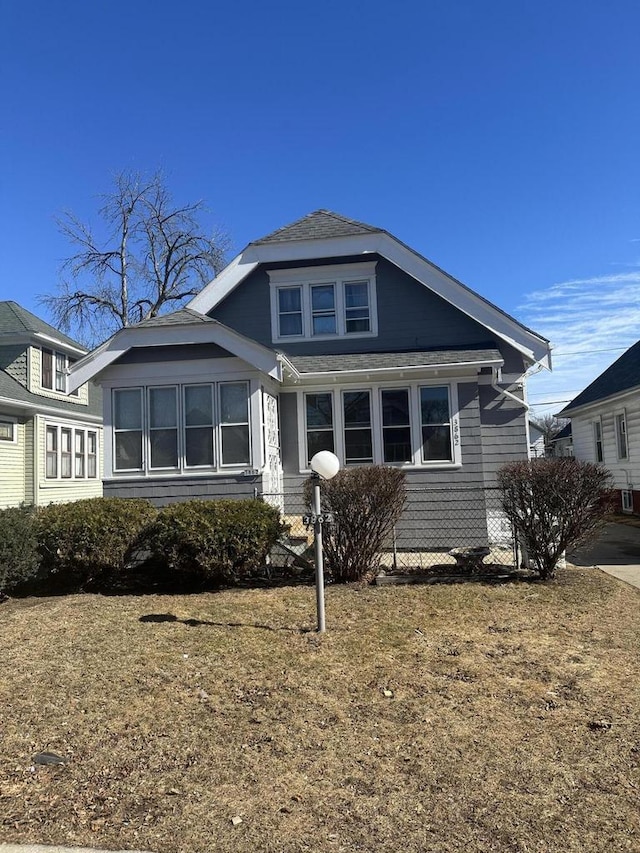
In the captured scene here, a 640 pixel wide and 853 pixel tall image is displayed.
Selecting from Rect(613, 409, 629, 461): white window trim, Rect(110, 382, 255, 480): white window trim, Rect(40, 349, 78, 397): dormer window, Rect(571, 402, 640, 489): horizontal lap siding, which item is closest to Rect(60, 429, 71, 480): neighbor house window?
Rect(40, 349, 78, 397): dormer window

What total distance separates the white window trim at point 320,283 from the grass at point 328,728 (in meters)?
6.64

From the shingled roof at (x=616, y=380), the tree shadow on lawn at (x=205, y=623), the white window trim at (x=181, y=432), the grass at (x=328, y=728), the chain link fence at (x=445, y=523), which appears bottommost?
the grass at (x=328, y=728)

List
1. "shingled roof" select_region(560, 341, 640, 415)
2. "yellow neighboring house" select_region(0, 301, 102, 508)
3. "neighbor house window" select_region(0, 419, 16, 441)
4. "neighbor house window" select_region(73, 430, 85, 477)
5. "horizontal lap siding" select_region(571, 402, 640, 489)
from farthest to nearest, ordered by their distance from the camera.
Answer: "neighbor house window" select_region(73, 430, 85, 477) < "shingled roof" select_region(560, 341, 640, 415) < "yellow neighboring house" select_region(0, 301, 102, 508) < "horizontal lap siding" select_region(571, 402, 640, 489) < "neighbor house window" select_region(0, 419, 16, 441)

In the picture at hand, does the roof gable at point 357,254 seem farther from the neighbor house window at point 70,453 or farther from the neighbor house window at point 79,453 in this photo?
the neighbor house window at point 79,453

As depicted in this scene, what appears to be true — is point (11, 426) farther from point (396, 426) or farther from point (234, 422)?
point (396, 426)

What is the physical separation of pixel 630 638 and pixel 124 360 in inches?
330

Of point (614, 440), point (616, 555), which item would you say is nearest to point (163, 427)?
point (616, 555)

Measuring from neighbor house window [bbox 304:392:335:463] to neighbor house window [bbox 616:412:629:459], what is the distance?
10.6m

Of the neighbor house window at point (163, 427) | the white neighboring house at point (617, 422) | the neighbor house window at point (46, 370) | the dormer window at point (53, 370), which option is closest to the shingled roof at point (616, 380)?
the white neighboring house at point (617, 422)

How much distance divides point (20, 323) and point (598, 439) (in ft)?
62.7

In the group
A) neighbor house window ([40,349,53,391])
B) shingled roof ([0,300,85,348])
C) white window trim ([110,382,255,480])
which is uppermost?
shingled roof ([0,300,85,348])

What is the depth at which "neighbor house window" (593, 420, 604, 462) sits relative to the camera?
1989cm

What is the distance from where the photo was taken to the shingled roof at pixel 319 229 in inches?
460

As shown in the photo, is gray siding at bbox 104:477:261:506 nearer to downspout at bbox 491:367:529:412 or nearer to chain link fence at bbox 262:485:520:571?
chain link fence at bbox 262:485:520:571
